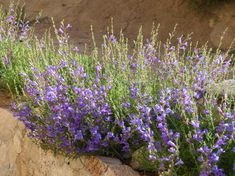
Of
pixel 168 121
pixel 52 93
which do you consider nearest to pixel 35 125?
pixel 52 93

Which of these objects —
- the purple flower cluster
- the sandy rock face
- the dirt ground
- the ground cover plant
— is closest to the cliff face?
the dirt ground

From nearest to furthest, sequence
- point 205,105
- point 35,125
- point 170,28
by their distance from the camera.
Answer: point 205,105 < point 35,125 < point 170,28

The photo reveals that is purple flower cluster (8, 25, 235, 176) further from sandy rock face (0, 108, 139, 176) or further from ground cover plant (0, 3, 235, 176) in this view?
sandy rock face (0, 108, 139, 176)

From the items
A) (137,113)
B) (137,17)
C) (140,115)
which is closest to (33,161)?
(137,113)

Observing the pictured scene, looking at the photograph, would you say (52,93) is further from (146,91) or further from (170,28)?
(170,28)

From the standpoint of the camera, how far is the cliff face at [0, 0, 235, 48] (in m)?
7.58

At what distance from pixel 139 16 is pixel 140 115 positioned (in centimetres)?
545

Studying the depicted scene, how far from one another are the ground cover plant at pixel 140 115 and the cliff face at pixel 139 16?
3870 millimetres

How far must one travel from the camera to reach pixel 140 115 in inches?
114

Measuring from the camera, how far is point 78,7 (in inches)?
344

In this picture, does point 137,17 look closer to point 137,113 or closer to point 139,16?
point 139,16

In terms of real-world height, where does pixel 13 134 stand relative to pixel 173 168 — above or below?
below

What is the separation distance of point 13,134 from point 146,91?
4.52ft

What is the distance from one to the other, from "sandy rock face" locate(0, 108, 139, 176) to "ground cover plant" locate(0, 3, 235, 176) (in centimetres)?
9
